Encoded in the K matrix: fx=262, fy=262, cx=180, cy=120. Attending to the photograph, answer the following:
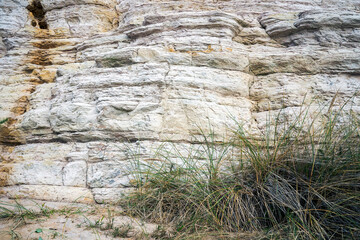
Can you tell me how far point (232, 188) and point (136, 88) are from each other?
6.49ft

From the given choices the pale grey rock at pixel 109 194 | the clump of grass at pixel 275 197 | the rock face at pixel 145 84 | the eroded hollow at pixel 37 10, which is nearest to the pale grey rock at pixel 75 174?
the rock face at pixel 145 84

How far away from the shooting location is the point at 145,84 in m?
3.56

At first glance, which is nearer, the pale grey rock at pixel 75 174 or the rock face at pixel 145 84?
the pale grey rock at pixel 75 174

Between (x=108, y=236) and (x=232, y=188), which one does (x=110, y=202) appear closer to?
(x=108, y=236)

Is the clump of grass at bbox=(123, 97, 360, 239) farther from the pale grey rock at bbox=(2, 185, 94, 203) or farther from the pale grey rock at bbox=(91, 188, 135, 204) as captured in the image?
the pale grey rock at bbox=(2, 185, 94, 203)

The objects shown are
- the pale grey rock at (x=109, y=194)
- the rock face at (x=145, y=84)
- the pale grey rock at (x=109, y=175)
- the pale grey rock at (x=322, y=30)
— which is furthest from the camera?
the pale grey rock at (x=322, y=30)

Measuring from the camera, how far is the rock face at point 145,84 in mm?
3086

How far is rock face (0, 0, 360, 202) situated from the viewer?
309cm

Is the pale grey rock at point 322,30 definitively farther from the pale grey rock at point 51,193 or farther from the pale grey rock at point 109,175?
the pale grey rock at point 51,193

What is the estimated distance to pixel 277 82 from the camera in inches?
150

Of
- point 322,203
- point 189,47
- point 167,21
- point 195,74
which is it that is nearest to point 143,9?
point 167,21

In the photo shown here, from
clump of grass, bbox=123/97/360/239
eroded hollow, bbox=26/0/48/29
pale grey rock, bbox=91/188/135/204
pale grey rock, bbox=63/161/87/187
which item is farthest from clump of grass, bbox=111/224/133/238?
eroded hollow, bbox=26/0/48/29

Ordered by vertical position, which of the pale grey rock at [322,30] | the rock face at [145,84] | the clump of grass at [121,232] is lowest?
the clump of grass at [121,232]

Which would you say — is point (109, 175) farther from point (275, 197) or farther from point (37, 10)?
point (37, 10)
